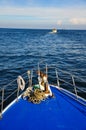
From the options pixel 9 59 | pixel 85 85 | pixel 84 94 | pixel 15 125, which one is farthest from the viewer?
pixel 9 59

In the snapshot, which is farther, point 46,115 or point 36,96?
point 36,96

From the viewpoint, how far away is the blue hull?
11.0 m

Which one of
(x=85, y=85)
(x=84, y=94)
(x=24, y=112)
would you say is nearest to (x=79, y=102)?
(x=24, y=112)

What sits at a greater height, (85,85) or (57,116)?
(57,116)

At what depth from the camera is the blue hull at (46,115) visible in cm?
1104

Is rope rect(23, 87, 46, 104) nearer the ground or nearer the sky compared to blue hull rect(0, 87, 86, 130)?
nearer the sky

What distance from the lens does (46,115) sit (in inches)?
473

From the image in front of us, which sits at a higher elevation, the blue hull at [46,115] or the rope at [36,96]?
the rope at [36,96]

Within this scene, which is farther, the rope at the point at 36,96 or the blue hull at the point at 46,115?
the rope at the point at 36,96

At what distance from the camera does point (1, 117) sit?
38.4ft

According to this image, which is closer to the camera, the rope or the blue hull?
the blue hull

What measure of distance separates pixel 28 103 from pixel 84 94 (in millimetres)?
9985

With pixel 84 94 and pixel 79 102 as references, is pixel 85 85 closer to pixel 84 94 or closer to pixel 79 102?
pixel 84 94

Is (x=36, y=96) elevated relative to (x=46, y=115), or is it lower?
elevated
